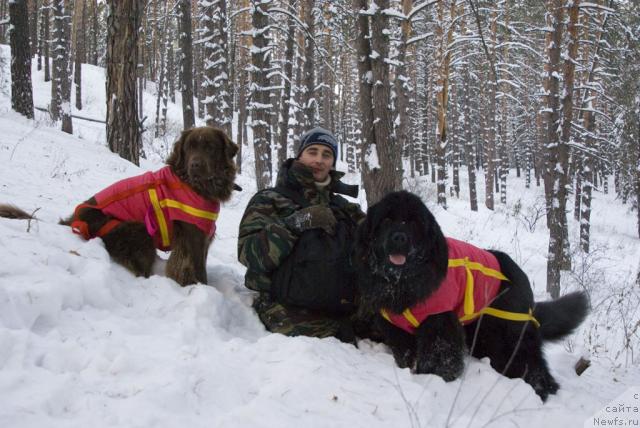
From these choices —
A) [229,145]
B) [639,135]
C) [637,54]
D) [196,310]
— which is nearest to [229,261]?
[229,145]

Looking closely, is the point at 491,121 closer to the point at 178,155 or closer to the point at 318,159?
the point at 318,159

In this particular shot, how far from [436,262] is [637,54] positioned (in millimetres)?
11033

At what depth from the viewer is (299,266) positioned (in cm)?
330

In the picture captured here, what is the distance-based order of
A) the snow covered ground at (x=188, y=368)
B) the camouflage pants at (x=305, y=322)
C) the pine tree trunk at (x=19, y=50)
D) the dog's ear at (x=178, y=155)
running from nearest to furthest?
the snow covered ground at (x=188, y=368), the camouflage pants at (x=305, y=322), the dog's ear at (x=178, y=155), the pine tree trunk at (x=19, y=50)

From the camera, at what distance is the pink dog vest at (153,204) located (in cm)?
348

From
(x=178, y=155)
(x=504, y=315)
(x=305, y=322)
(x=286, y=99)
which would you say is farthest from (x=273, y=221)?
(x=286, y=99)

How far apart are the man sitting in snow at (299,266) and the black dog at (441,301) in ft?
0.85

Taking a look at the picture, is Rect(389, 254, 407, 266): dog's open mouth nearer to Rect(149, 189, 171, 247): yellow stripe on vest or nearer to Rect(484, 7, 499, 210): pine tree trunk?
Rect(149, 189, 171, 247): yellow stripe on vest

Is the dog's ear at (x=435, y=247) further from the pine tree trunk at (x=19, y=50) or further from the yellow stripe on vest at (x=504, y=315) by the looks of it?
the pine tree trunk at (x=19, y=50)

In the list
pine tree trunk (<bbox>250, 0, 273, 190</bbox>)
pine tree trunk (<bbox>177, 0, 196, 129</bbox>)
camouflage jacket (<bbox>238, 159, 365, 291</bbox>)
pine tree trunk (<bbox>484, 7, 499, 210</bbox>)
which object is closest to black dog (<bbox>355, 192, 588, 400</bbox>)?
camouflage jacket (<bbox>238, 159, 365, 291</bbox>)

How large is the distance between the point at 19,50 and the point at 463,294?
1147 cm

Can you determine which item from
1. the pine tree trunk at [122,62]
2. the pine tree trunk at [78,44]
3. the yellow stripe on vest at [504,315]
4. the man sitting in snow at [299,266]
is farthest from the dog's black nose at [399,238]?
the pine tree trunk at [78,44]

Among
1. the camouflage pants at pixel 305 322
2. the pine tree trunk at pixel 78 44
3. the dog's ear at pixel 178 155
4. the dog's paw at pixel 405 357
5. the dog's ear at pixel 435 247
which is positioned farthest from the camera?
the pine tree trunk at pixel 78 44

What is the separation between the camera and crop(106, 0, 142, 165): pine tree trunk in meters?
7.14
